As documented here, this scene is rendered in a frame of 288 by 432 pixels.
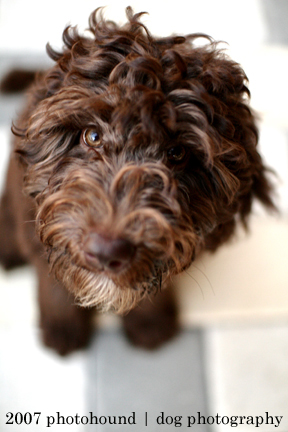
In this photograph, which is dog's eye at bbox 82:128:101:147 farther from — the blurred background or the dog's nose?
the blurred background

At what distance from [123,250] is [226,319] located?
1.01 meters

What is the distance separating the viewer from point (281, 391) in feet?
5.47

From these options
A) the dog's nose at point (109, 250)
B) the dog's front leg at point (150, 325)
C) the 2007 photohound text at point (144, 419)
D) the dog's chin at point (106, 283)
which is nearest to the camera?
the dog's nose at point (109, 250)

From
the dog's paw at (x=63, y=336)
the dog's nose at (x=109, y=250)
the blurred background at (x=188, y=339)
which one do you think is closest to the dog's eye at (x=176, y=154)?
the dog's nose at (x=109, y=250)

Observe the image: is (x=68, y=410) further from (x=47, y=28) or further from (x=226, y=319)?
(x=47, y=28)

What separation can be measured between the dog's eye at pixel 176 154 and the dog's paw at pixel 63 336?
34.6 inches

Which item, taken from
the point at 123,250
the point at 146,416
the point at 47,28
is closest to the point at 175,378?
the point at 146,416

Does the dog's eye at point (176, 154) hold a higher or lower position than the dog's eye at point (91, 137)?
lower

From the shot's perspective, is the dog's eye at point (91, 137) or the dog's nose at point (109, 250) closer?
the dog's nose at point (109, 250)

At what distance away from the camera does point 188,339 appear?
1709mm

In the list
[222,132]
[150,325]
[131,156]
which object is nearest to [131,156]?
[131,156]

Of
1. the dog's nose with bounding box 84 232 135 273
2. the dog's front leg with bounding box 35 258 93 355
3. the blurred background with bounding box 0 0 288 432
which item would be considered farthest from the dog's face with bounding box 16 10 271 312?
the blurred background with bounding box 0 0 288 432

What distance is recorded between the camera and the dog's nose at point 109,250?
3.00ft

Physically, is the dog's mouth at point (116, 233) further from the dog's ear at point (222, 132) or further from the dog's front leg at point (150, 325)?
the dog's front leg at point (150, 325)
